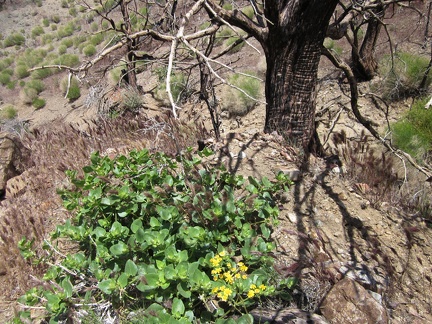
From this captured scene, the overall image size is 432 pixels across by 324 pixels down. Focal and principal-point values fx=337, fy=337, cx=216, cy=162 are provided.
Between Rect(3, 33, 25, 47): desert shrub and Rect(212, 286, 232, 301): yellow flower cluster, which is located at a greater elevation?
Rect(3, 33, 25, 47): desert shrub

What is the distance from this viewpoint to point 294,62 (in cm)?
336

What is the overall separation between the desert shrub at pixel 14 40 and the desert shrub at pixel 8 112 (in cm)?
1525

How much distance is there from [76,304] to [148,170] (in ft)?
3.74

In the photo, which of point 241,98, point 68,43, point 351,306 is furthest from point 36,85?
point 351,306

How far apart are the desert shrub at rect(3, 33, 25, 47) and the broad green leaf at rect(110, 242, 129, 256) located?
105 feet

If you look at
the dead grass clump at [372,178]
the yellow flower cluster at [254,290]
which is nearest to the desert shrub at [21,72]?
the dead grass clump at [372,178]

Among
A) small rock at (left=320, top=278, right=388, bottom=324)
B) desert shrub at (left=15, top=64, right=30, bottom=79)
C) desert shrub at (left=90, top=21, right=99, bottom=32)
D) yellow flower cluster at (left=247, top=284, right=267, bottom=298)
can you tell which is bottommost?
desert shrub at (left=15, top=64, right=30, bottom=79)

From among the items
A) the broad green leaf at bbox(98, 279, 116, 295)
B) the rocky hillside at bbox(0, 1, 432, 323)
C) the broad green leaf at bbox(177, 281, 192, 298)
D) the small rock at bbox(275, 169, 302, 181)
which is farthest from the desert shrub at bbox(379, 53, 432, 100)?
the broad green leaf at bbox(98, 279, 116, 295)

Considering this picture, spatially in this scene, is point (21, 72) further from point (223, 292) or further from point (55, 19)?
point (223, 292)

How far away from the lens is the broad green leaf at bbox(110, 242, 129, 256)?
2.17 m

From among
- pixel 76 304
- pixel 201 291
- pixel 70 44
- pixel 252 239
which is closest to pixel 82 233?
pixel 76 304

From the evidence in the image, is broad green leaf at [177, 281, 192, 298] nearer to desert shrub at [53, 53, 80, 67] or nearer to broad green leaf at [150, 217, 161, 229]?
broad green leaf at [150, 217, 161, 229]

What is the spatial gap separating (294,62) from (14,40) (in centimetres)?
3186

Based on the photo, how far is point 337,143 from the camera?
14.3 ft
